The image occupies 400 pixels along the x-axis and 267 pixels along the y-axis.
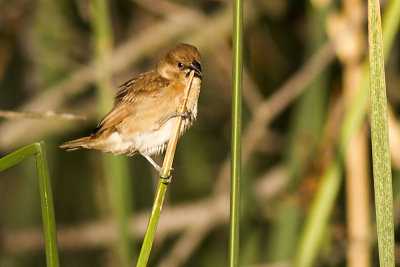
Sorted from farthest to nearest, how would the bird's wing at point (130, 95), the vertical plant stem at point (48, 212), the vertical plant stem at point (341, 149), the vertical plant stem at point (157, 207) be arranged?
the bird's wing at point (130, 95) < the vertical plant stem at point (341, 149) < the vertical plant stem at point (157, 207) < the vertical plant stem at point (48, 212)

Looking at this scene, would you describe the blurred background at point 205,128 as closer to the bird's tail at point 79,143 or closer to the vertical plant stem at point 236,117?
the bird's tail at point 79,143

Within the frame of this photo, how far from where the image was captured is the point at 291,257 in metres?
2.88

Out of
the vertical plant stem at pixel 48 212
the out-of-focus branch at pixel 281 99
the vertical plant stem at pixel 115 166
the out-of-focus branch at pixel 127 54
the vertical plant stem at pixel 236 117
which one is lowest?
the vertical plant stem at pixel 48 212

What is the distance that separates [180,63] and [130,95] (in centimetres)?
25

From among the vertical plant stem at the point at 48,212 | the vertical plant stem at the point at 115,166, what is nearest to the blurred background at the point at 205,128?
the vertical plant stem at the point at 115,166

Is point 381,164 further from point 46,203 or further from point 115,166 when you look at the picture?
Answer: point 115,166

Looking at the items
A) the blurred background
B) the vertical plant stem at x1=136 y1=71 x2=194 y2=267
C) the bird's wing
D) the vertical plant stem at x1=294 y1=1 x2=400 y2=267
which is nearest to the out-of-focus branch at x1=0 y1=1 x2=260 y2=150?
the blurred background

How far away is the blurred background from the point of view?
2.86 meters

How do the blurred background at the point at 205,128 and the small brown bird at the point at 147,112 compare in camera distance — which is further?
the blurred background at the point at 205,128

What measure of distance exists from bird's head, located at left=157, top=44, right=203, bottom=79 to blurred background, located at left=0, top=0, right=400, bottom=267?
0.69m

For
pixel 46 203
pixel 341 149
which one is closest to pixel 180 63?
pixel 341 149

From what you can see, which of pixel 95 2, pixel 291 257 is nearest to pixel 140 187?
pixel 291 257

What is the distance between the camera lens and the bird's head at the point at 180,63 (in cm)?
228

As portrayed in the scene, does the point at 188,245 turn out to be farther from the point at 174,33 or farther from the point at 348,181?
the point at 174,33
